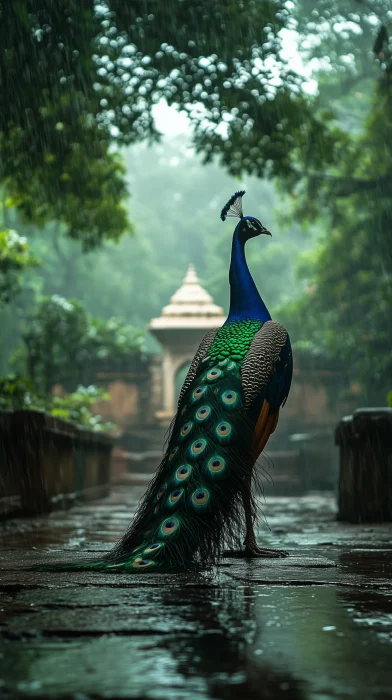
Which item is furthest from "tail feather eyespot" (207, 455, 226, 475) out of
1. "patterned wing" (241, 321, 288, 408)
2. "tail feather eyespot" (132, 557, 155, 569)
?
"tail feather eyespot" (132, 557, 155, 569)

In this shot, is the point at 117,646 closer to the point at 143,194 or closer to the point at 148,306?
the point at 148,306

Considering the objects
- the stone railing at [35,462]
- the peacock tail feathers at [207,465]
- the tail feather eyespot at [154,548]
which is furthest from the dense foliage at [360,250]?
the tail feather eyespot at [154,548]

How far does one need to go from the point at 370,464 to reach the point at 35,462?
3035 millimetres

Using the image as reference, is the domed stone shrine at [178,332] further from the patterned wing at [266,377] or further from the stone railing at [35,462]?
the patterned wing at [266,377]

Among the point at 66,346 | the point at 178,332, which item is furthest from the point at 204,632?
the point at 178,332

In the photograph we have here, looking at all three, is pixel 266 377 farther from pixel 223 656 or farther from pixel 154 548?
pixel 223 656

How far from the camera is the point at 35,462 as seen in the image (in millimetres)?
9289

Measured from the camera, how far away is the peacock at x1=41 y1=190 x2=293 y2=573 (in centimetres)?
456

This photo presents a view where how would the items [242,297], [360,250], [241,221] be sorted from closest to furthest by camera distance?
1. [242,297]
2. [241,221]
3. [360,250]

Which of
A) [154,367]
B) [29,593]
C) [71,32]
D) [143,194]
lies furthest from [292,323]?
[143,194]

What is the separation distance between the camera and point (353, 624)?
10.2 feet

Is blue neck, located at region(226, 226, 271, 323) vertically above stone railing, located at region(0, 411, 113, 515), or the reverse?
blue neck, located at region(226, 226, 271, 323)

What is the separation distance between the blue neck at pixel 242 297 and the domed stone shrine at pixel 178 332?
2375 cm

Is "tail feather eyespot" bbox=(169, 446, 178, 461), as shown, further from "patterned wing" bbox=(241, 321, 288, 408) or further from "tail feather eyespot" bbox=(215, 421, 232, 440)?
"patterned wing" bbox=(241, 321, 288, 408)
